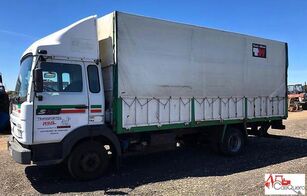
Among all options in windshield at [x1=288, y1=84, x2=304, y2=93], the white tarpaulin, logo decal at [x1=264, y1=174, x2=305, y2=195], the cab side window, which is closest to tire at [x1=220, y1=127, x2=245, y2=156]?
the white tarpaulin

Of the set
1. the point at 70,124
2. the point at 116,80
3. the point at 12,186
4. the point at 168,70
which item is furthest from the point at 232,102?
the point at 12,186

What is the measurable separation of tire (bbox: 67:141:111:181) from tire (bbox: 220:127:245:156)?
4.04 m

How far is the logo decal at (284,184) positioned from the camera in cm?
684

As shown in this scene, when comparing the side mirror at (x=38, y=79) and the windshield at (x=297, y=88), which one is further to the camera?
the windshield at (x=297, y=88)

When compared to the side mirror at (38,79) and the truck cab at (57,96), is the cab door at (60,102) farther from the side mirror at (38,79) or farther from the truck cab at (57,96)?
the side mirror at (38,79)

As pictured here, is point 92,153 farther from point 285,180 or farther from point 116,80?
point 285,180

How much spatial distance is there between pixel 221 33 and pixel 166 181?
488 centimetres

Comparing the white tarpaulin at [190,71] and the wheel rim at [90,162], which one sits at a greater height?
the white tarpaulin at [190,71]

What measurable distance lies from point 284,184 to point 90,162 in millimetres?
4043

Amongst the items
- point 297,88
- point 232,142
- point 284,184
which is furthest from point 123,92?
point 297,88

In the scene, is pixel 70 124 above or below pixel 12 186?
above

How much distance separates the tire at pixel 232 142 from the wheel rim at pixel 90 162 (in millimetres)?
4166

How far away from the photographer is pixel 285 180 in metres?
7.68

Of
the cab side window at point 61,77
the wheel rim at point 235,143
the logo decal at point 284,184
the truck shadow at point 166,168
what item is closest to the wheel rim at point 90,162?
the truck shadow at point 166,168
